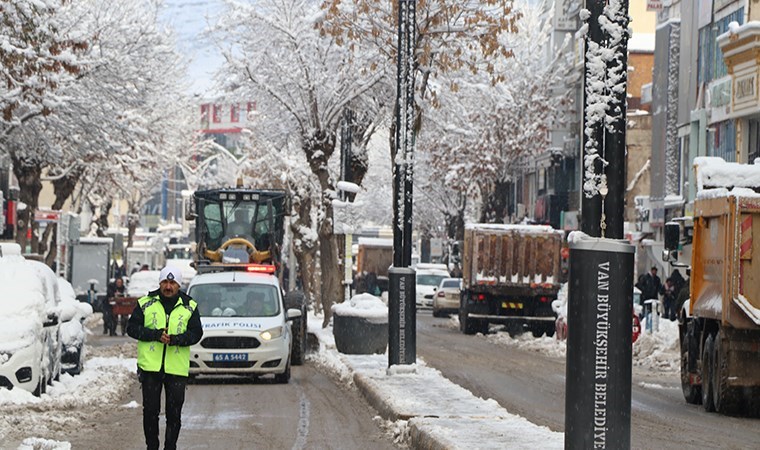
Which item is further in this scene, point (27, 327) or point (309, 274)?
point (309, 274)

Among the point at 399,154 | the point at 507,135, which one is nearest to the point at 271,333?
the point at 399,154

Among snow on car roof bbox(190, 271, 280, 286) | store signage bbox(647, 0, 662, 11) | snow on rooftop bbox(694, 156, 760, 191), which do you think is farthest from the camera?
store signage bbox(647, 0, 662, 11)

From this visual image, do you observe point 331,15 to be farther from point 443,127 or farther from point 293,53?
point 443,127

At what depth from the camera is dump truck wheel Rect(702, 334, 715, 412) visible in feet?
66.2

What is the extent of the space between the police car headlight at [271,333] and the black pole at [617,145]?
14483 millimetres

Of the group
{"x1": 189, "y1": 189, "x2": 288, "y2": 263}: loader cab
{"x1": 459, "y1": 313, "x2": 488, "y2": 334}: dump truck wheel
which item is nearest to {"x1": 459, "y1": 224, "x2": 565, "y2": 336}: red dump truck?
{"x1": 459, "y1": 313, "x2": 488, "y2": 334}: dump truck wheel

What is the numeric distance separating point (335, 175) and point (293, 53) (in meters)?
27.9

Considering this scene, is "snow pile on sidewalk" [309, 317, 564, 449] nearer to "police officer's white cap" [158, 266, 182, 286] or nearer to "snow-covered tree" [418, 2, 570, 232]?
"police officer's white cap" [158, 266, 182, 286]

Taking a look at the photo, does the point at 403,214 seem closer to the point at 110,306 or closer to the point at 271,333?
the point at 271,333

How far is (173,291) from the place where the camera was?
12445 mm

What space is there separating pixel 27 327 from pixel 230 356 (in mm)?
5372

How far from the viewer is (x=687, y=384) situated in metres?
21.7

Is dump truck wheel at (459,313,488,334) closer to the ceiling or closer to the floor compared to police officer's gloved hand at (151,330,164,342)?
closer to the floor

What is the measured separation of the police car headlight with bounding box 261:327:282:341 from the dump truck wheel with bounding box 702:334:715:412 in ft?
20.3
